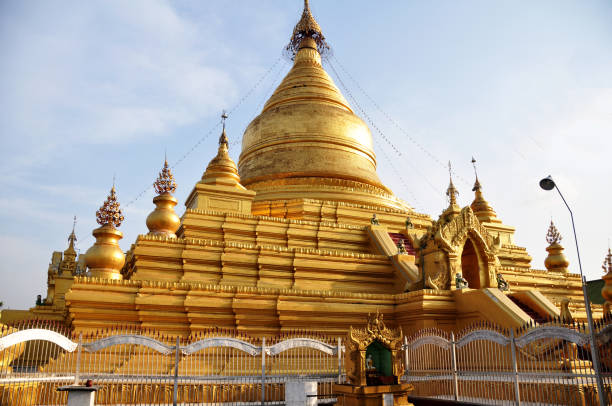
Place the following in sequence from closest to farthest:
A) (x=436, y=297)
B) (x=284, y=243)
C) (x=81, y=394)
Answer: (x=81, y=394) → (x=436, y=297) → (x=284, y=243)

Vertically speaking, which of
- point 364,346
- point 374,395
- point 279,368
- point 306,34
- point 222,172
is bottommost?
point 374,395

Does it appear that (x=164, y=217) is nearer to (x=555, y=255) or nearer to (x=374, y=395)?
(x=374, y=395)

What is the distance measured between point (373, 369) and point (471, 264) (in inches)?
288

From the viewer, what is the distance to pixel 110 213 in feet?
55.6

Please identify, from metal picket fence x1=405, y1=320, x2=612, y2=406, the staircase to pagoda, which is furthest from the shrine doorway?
metal picket fence x1=405, y1=320, x2=612, y2=406

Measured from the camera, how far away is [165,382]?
8.43 meters

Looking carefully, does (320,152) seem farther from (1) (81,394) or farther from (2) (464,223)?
(1) (81,394)

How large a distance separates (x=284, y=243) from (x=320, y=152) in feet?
22.9

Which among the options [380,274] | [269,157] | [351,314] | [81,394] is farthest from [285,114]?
[81,394]

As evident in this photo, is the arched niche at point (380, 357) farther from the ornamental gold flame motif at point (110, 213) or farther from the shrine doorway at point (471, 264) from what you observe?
the ornamental gold flame motif at point (110, 213)

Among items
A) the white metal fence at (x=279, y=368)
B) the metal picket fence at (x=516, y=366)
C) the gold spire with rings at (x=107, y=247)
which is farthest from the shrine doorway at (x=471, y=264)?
the gold spire with rings at (x=107, y=247)

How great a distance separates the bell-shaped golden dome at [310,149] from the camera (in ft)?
67.6

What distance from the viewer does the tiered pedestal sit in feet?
25.1

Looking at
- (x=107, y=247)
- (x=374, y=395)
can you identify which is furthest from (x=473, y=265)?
(x=107, y=247)
